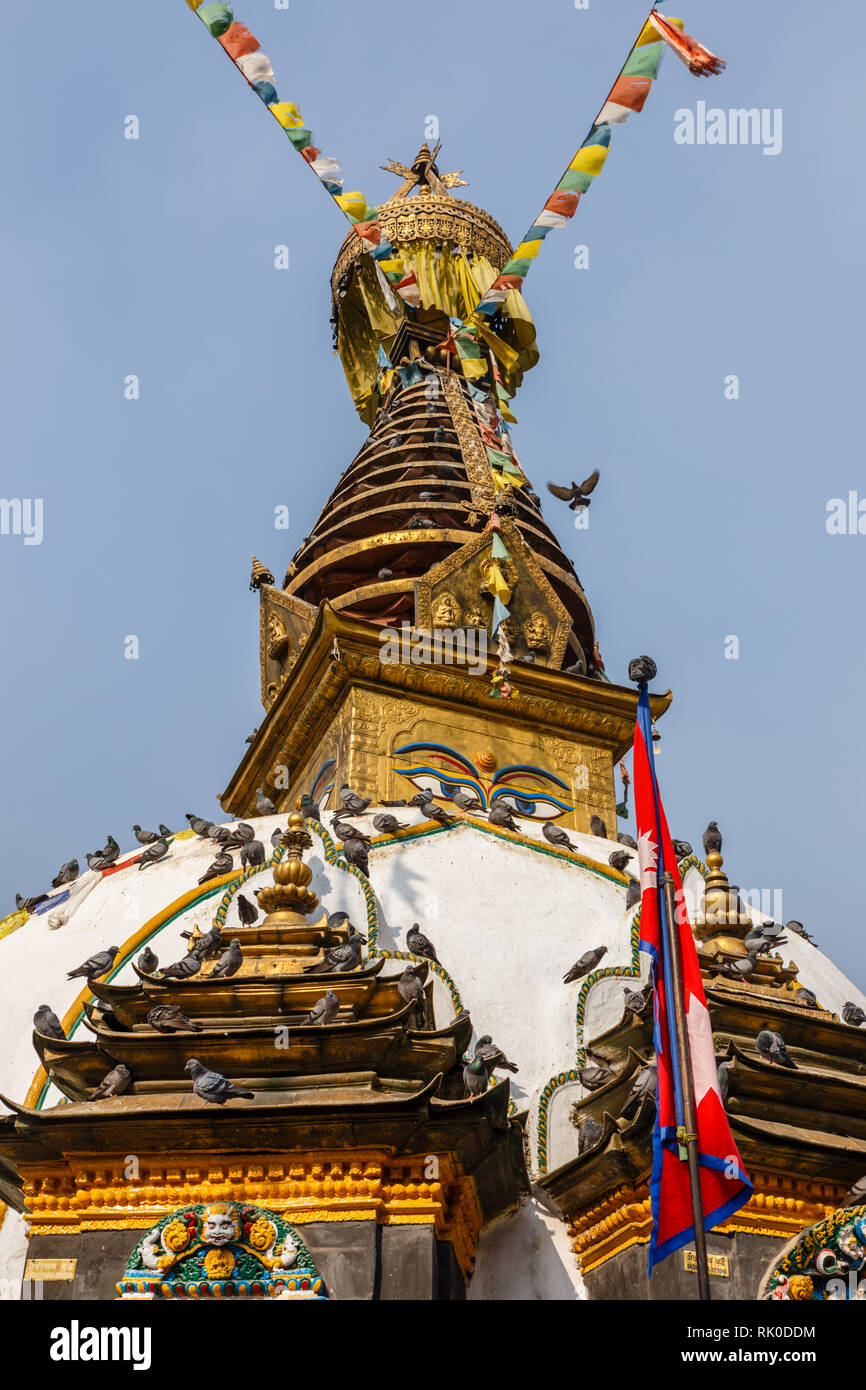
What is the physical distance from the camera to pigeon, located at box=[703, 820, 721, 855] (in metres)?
13.3

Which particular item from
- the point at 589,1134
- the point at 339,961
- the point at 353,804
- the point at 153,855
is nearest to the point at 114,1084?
the point at 339,961

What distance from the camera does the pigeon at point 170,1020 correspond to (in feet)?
36.1

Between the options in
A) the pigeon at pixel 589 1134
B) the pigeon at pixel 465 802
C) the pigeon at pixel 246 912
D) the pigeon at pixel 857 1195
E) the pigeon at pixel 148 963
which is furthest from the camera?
the pigeon at pixel 465 802

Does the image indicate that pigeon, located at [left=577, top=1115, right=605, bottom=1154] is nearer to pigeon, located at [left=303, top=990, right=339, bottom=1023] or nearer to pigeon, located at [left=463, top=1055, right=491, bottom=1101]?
pigeon, located at [left=463, top=1055, right=491, bottom=1101]

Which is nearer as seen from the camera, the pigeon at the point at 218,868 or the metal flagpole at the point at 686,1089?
the metal flagpole at the point at 686,1089

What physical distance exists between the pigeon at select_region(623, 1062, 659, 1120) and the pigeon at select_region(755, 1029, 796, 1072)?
75 cm

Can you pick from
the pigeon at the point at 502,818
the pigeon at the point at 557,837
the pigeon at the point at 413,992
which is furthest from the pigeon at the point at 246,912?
the pigeon at the point at 557,837

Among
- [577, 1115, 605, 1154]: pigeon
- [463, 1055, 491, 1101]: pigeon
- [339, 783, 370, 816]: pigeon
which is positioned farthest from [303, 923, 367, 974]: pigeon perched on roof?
[339, 783, 370, 816]: pigeon

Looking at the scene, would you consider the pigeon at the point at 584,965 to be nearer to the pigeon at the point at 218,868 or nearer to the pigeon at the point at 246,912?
the pigeon at the point at 246,912

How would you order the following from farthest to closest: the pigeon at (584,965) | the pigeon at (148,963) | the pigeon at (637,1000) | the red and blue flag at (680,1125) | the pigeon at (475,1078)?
1. the pigeon at (584,965)
2. the pigeon at (148,963)
3. the pigeon at (637,1000)
4. the pigeon at (475,1078)
5. the red and blue flag at (680,1125)

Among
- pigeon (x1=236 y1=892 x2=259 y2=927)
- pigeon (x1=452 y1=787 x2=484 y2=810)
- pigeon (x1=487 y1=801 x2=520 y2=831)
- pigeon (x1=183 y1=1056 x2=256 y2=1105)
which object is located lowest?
pigeon (x1=183 y1=1056 x2=256 y2=1105)

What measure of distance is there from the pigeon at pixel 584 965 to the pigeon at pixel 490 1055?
4.10 ft

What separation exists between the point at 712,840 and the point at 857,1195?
11.0ft

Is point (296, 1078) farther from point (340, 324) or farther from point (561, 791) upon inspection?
point (340, 324)
